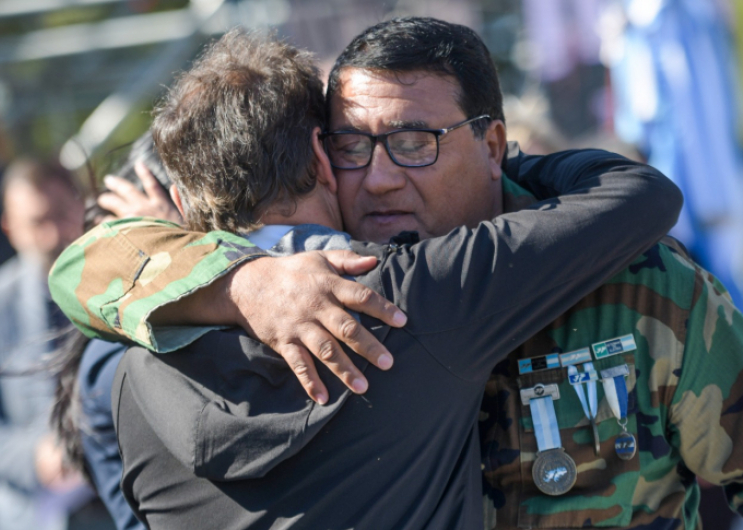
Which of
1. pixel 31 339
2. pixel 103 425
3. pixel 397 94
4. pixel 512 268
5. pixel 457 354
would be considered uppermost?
pixel 397 94

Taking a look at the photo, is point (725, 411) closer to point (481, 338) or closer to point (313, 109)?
point (481, 338)

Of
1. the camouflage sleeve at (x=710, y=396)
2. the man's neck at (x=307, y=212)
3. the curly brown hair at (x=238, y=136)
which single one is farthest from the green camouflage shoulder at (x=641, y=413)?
the curly brown hair at (x=238, y=136)

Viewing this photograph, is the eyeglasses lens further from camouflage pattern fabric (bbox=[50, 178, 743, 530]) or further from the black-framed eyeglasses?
camouflage pattern fabric (bbox=[50, 178, 743, 530])

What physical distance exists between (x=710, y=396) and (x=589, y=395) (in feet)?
0.94

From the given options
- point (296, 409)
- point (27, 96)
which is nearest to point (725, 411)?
point (296, 409)

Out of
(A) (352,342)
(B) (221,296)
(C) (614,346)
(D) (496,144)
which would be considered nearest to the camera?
(A) (352,342)

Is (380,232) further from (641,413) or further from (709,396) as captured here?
(709,396)

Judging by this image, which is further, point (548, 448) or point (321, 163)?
point (321, 163)

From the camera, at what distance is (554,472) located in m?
1.89

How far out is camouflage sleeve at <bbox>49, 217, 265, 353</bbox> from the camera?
1.74 m

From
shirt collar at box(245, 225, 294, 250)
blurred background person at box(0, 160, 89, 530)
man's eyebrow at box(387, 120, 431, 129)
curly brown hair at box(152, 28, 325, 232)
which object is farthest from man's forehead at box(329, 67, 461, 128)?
blurred background person at box(0, 160, 89, 530)

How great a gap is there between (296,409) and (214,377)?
0.21 meters

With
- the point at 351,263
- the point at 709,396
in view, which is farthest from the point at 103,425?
the point at 709,396

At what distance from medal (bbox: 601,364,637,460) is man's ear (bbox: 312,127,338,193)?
0.82 meters
